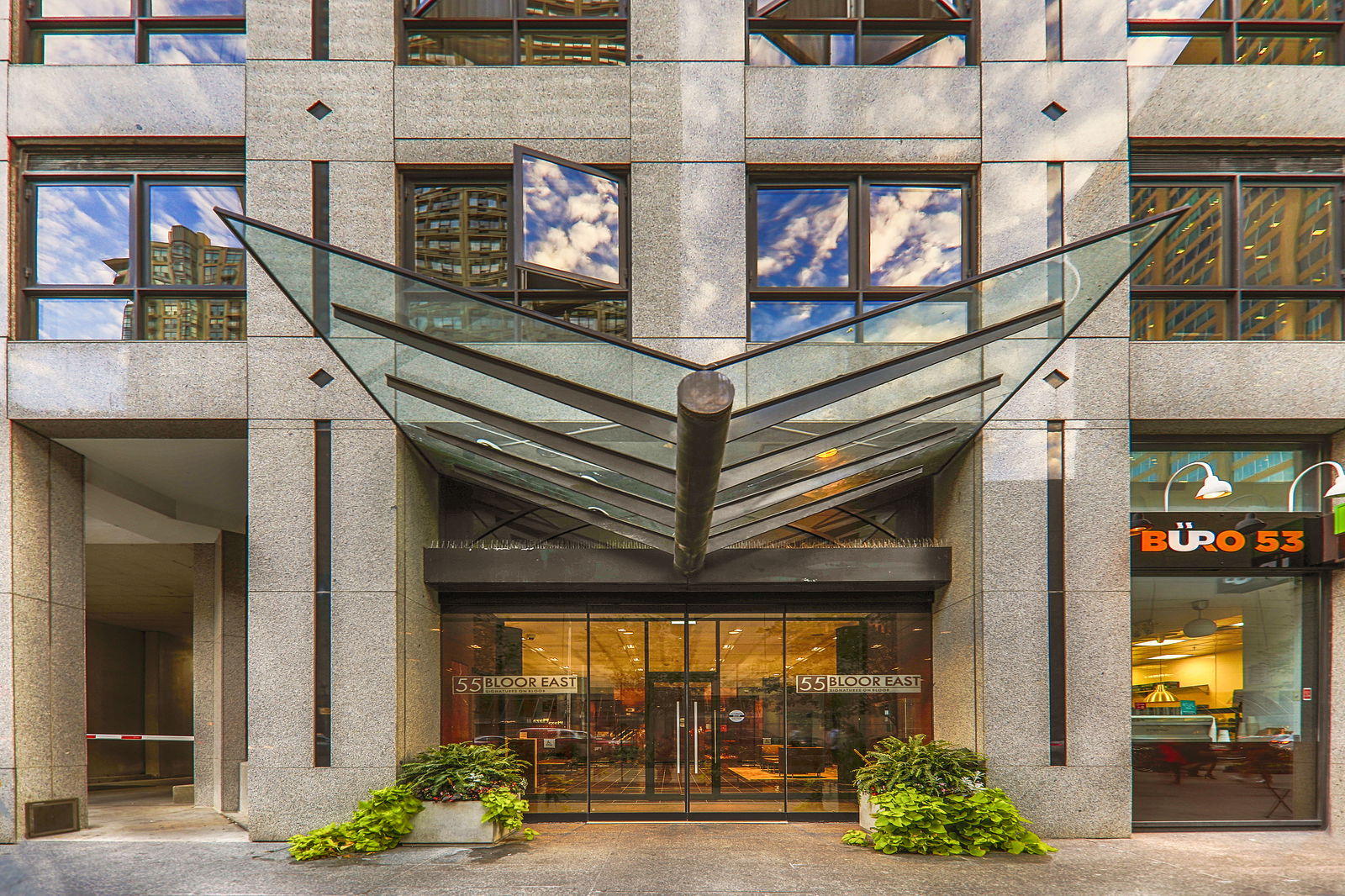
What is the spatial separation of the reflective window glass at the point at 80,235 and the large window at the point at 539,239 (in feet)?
12.4

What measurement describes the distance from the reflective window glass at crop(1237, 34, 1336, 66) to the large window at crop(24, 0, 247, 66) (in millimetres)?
13491

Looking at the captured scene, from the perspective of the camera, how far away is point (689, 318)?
37.4 feet

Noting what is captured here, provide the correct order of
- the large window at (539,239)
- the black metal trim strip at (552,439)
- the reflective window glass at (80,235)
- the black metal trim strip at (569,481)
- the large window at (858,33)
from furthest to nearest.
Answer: the large window at (858,33) < the reflective window glass at (80,235) < the large window at (539,239) < the black metal trim strip at (569,481) < the black metal trim strip at (552,439)

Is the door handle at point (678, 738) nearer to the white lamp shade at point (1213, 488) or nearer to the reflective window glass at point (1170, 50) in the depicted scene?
the white lamp shade at point (1213, 488)

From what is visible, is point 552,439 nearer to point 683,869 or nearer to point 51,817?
point 683,869

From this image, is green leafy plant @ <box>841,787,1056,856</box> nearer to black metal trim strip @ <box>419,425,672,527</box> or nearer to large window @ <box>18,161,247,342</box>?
black metal trim strip @ <box>419,425,672,527</box>

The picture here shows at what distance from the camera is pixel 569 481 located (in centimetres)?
973

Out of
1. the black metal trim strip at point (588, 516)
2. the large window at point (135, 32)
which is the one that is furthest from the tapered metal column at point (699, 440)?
the large window at point (135, 32)

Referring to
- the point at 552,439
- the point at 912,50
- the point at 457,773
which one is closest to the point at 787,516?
the point at 552,439

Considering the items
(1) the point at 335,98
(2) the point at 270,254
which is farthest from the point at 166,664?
(2) the point at 270,254

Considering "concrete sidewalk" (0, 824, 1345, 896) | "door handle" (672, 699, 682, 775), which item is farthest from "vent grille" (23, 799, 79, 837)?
"door handle" (672, 699, 682, 775)

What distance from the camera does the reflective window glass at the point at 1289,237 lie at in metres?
11.7

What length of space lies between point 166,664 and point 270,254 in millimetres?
28680

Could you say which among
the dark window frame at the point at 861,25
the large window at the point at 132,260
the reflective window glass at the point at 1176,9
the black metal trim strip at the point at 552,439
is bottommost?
the black metal trim strip at the point at 552,439
